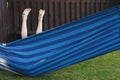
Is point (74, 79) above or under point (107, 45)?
under

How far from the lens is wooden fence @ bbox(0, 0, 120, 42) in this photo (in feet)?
25.6

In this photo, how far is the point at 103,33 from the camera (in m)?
4.67

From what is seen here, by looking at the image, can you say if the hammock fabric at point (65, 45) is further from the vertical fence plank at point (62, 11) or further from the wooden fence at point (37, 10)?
the vertical fence plank at point (62, 11)

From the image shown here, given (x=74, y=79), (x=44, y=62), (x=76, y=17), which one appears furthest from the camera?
(x=76, y=17)

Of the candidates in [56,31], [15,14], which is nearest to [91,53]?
[56,31]

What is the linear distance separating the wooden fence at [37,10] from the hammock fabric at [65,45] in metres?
3.08

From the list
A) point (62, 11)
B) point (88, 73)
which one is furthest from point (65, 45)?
point (62, 11)

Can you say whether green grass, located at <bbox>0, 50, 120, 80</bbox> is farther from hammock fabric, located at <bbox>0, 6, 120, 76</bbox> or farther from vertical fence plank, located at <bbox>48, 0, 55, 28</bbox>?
vertical fence plank, located at <bbox>48, 0, 55, 28</bbox>

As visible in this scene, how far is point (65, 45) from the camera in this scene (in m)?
4.62

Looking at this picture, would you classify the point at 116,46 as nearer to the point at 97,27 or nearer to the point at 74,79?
the point at 97,27

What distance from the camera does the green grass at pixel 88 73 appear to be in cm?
502

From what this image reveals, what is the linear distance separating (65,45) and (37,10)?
3.79 meters

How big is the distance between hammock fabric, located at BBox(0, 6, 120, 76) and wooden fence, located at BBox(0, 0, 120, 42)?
10.1ft

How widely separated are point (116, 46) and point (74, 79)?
0.75m
